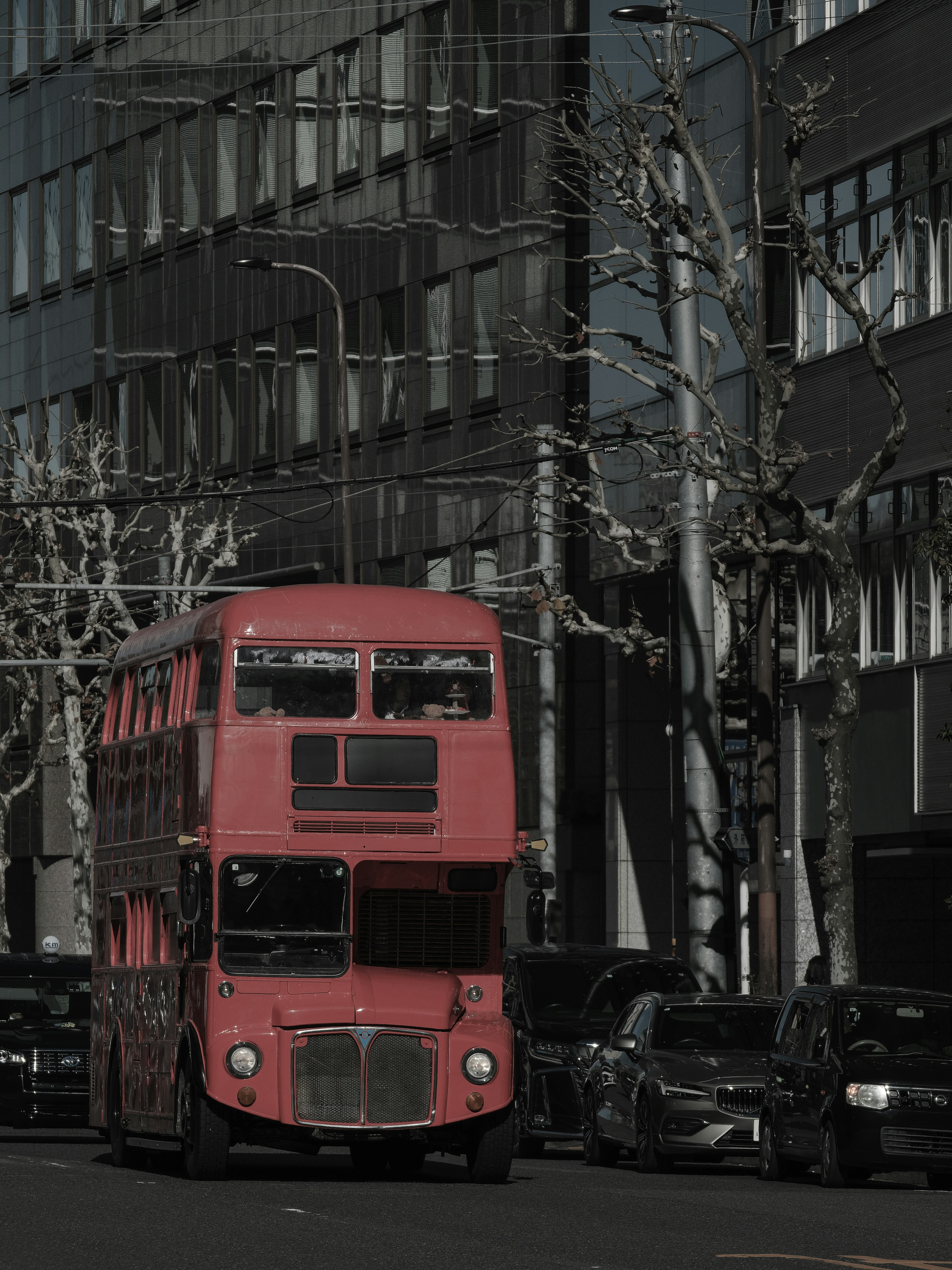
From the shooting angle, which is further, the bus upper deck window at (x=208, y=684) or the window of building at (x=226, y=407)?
the window of building at (x=226, y=407)

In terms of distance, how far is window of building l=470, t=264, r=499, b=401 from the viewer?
4522 cm

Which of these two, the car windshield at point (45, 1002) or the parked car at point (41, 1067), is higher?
the car windshield at point (45, 1002)

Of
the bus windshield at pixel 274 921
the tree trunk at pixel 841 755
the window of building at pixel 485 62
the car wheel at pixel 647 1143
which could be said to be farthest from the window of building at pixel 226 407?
the bus windshield at pixel 274 921

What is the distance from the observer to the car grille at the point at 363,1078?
1934 cm

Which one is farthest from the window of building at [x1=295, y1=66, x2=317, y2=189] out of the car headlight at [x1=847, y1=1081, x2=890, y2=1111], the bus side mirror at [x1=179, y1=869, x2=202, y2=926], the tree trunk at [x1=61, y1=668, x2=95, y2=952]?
the car headlight at [x1=847, y1=1081, x2=890, y2=1111]

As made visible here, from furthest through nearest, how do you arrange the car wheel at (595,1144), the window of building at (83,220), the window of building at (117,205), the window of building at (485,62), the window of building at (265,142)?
the window of building at (83,220) → the window of building at (117,205) → the window of building at (265,142) → the window of building at (485,62) → the car wheel at (595,1144)

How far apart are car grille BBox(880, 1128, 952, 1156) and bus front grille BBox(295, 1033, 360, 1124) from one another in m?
3.64

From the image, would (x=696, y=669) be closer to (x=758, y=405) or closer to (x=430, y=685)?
(x=758, y=405)

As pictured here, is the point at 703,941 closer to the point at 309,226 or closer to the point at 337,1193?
the point at 337,1193

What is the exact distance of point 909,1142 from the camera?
19.3m

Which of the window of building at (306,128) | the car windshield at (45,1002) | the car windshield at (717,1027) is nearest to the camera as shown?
the car windshield at (717,1027)

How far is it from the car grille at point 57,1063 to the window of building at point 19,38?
3868 centimetres

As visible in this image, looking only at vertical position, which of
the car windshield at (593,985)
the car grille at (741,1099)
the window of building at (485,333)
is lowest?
the car grille at (741,1099)

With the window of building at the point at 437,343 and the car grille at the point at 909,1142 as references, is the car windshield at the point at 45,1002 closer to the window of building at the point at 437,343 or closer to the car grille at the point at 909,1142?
the car grille at the point at 909,1142
